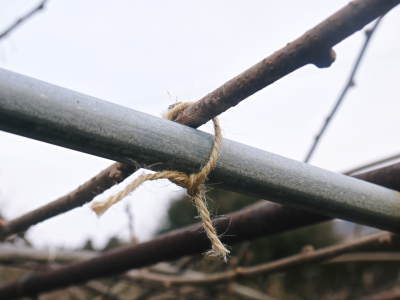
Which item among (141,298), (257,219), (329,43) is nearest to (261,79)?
(329,43)

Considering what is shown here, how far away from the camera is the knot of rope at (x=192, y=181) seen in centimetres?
51

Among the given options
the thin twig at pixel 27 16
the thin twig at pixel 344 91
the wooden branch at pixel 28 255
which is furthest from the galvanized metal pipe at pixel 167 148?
the wooden branch at pixel 28 255

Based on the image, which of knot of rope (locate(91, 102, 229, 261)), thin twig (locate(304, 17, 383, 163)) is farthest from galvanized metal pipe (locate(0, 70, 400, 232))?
thin twig (locate(304, 17, 383, 163))

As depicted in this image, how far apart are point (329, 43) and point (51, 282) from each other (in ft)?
4.19

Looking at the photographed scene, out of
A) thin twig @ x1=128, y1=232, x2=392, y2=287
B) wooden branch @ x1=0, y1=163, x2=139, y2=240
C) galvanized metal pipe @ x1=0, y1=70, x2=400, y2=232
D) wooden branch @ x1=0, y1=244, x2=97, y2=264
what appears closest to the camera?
galvanized metal pipe @ x1=0, y1=70, x2=400, y2=232

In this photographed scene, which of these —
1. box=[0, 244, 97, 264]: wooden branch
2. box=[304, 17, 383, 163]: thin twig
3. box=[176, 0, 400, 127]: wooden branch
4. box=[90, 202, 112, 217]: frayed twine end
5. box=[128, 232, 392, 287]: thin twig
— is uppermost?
box=[0, 244, 97, 264]: wooden branch

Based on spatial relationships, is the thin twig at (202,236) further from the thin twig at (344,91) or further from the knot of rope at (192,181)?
the thin twig at (344,91)

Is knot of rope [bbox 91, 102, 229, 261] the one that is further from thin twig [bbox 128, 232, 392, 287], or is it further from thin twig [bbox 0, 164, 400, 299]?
thin twig [bbox 128, 232, 392, 287]

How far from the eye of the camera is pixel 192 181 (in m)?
0.53

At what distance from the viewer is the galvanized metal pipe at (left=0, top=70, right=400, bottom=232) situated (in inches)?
17.2

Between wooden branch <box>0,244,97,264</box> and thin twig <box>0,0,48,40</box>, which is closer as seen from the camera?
thin twig <box>0,0,48,40</box>

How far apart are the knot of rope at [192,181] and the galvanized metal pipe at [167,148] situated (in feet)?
0.04

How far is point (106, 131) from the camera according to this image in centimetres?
47

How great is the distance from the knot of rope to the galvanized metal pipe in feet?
0.04
